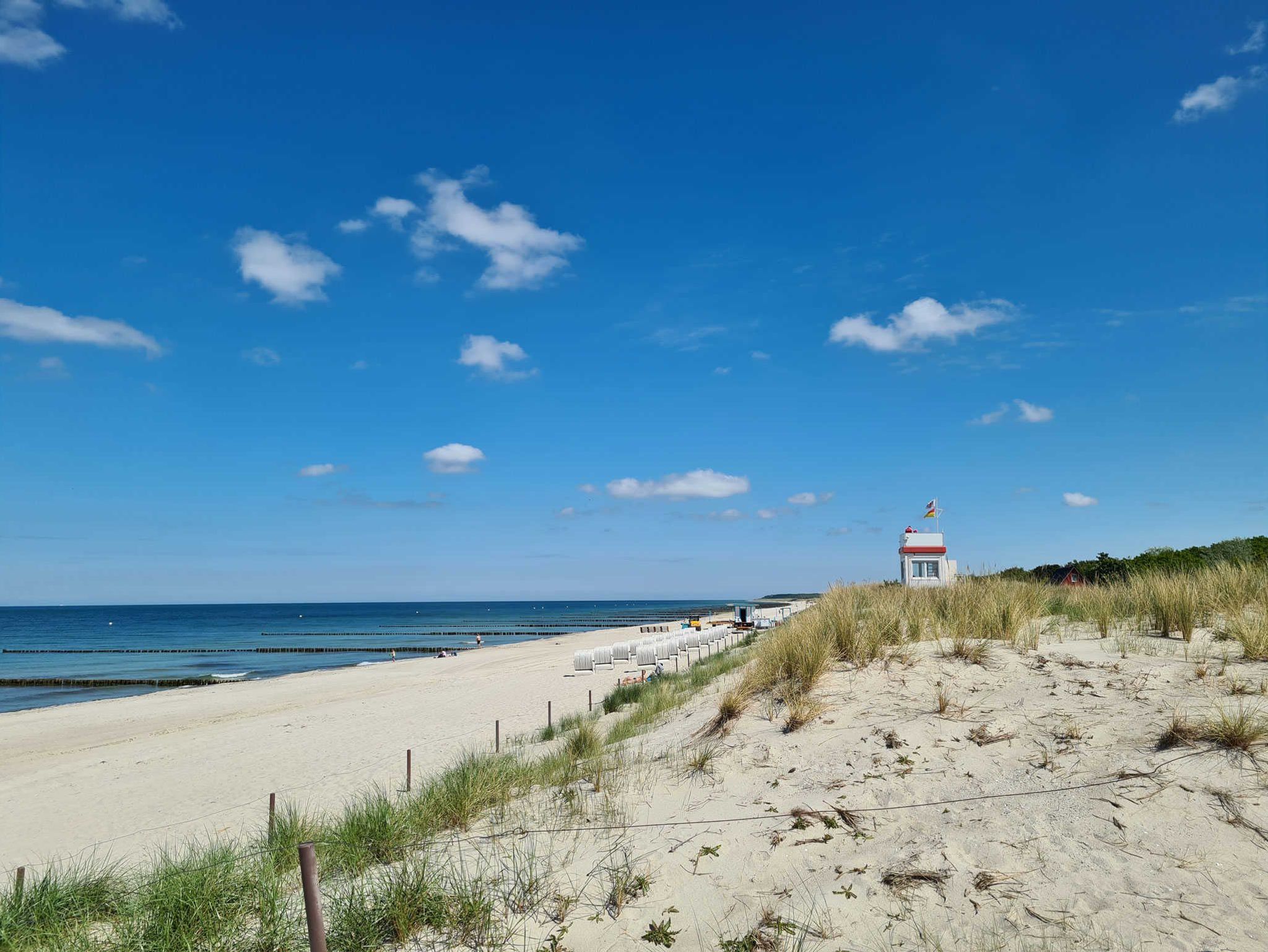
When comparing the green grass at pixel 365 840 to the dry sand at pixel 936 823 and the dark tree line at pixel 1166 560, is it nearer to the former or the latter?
the dry sand at pixel 936 823

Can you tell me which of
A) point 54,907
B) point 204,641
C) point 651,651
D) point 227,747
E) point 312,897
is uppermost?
point 312,897

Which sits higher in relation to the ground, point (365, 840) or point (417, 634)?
point (365, 840)

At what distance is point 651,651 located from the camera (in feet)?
95.8

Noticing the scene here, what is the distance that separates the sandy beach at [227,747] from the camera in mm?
11656

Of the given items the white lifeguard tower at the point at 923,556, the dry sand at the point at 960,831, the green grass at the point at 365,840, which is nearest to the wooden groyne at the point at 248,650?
the white lifeguard tower at the point at 923,556

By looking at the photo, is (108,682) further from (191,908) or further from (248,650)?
(191,908)

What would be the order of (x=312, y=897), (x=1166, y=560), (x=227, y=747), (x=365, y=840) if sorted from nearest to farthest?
1. (x=312, y=897)
2. (x=365, y=840)
3. (x=227, y=747)
4. (x=1166, y=560)

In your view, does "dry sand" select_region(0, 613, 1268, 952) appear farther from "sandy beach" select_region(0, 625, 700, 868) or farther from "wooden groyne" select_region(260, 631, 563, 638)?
"wooden groyne" select_region(260, 631, 563, 638)

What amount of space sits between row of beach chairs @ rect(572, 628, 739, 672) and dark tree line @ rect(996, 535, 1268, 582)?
45.2 ft

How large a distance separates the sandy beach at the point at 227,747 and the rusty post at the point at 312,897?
22.2ft

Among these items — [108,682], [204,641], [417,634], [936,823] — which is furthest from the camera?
[417,634]

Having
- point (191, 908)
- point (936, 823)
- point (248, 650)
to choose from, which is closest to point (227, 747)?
point (191, 908)

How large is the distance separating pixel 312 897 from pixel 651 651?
86.2ft

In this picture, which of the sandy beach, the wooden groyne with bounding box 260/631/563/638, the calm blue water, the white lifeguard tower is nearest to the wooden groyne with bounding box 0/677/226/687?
the calm blue water
